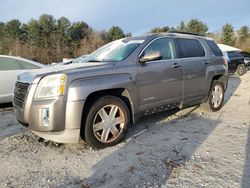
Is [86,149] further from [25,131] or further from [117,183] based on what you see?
[25,131]

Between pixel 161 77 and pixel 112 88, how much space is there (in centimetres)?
113

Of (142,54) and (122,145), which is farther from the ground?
(142,54)

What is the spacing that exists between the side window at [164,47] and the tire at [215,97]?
167 cm

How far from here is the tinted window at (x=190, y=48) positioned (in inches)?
223

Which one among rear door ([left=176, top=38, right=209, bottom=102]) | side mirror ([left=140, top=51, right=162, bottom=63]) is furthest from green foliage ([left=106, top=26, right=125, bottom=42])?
side mirror ([left=140, top=51, right=162, bottom=63])

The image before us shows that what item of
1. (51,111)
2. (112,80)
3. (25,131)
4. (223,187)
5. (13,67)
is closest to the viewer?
(223,187)

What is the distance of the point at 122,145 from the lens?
4.46 metres

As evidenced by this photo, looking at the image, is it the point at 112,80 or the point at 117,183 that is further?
the point at 112,80

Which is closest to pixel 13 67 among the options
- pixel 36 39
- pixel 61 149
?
pixel 61 149

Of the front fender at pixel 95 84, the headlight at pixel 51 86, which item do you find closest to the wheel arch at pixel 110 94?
the front fender at pixel 95 84

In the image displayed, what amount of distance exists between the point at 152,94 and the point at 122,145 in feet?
3.51

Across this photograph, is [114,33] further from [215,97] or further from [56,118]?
[56,118]

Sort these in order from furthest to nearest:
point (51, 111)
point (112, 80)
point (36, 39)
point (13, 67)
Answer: point (36, 39) < point (13, 67) < point (112, 80) < point (51, 111)

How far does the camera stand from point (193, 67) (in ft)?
18.9
